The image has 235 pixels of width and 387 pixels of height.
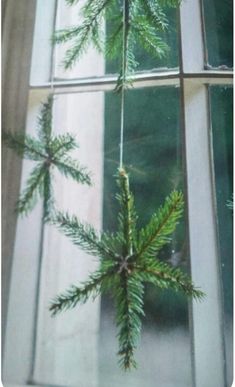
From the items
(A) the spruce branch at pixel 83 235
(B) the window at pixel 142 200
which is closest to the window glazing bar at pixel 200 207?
(B) the window at pixel 142 200

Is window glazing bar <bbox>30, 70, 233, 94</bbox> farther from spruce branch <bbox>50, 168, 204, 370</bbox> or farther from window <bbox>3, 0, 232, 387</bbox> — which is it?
spruce branch <bbox>50, 168, 204, 370</bbox>

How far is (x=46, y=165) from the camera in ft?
1.82

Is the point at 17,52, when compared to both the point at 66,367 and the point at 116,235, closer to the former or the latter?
the point at 116,235

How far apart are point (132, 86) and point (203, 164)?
0.15m

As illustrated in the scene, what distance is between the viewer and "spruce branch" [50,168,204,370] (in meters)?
0.48

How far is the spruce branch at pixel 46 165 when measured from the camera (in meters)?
0.55

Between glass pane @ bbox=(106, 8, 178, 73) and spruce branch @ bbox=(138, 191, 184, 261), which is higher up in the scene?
glass pane @ bbox=(106, 8, 178, 73)

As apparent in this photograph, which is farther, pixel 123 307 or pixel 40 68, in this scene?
pixel 40 68

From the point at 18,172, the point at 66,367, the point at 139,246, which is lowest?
the point at 66,367

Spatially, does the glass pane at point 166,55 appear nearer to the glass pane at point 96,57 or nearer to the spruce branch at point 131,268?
the glass pane at point 96,57

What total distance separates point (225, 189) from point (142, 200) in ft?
0.36

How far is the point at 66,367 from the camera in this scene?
53 centimetres

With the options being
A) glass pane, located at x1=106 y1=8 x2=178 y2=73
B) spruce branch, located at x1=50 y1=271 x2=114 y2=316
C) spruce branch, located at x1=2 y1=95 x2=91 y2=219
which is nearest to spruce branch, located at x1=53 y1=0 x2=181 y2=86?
glass pane, located at x1=106 y1=8 x2=178 y2=73

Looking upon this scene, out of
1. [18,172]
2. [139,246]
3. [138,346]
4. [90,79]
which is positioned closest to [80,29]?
[90,79]
